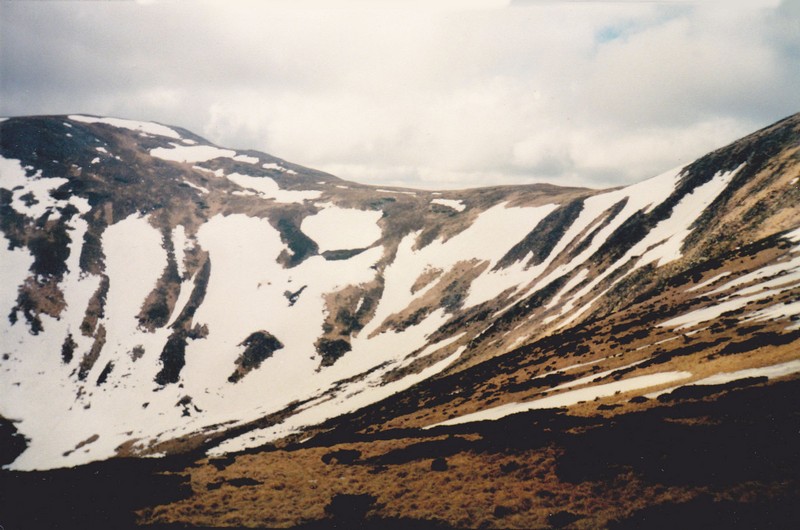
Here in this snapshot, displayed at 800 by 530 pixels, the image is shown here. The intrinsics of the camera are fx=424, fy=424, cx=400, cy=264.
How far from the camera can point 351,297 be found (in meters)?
140

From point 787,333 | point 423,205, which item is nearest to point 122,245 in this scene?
point 423,205

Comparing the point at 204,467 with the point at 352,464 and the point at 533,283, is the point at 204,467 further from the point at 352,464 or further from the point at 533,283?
the point at 533,283

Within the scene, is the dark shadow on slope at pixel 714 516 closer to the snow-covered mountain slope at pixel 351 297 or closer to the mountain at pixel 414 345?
the mountain at pixel 414 345

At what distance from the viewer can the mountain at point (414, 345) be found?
18.4 m

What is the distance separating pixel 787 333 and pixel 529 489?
74.6ft

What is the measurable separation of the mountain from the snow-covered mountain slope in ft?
2.06

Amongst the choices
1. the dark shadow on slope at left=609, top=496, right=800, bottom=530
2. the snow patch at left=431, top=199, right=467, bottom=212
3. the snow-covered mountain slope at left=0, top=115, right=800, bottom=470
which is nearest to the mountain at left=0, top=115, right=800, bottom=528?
the dark shadow on slope at left=609, top=496, right=800, bottom=530

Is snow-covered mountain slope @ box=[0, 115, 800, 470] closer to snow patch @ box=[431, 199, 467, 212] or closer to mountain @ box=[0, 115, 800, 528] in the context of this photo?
mountain @ box=[0, 115, 800, 528]

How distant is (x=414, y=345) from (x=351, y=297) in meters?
42.0

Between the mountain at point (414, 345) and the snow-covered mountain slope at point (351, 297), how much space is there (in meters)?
0.63

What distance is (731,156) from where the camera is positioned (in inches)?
3509

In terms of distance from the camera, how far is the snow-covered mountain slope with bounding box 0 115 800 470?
46.2 meters

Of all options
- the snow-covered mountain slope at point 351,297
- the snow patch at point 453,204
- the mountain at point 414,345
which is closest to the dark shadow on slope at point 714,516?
the mountain at point 414,345

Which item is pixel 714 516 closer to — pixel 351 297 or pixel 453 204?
pixel 351 297
